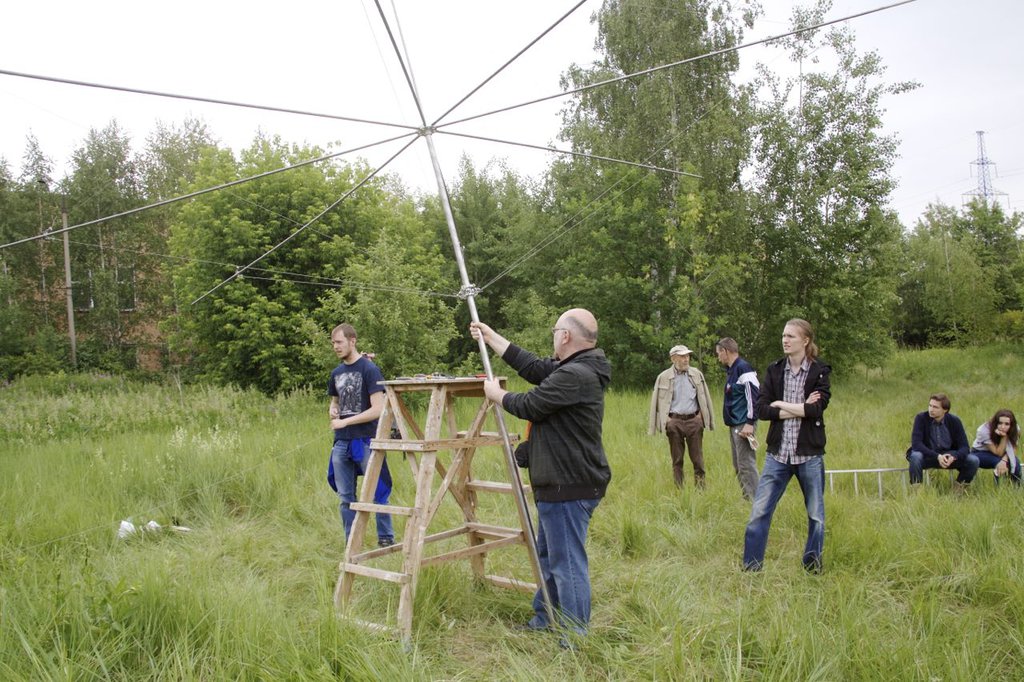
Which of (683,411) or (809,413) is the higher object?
(809,413)

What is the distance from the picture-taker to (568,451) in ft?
13.4

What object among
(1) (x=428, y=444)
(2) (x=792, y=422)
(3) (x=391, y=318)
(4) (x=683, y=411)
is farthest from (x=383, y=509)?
(3) (x=391, y=318)

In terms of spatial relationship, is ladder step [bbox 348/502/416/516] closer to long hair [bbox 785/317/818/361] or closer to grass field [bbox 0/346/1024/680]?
grass field [bbox 0/346/1024/680]

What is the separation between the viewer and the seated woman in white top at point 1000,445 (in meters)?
7.77

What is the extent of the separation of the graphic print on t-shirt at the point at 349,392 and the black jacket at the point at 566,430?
2.47 m

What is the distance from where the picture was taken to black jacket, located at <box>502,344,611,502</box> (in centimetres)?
401

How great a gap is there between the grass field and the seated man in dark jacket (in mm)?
208

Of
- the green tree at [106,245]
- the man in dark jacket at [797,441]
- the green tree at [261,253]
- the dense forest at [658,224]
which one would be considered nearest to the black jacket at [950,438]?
the man in dark jacket at [797,441]

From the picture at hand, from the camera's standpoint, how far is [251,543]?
247 inches

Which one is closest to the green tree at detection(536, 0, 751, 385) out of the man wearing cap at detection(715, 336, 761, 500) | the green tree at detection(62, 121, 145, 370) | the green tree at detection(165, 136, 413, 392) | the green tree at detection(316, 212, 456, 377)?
the green tree at detection(316, 212, 456, 377)

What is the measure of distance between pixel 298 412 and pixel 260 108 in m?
11.7

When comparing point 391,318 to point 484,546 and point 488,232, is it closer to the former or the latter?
point 484,546

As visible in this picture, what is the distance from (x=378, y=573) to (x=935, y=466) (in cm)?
642

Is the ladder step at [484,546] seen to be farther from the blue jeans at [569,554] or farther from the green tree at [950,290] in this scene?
the green tree at [950,290]
